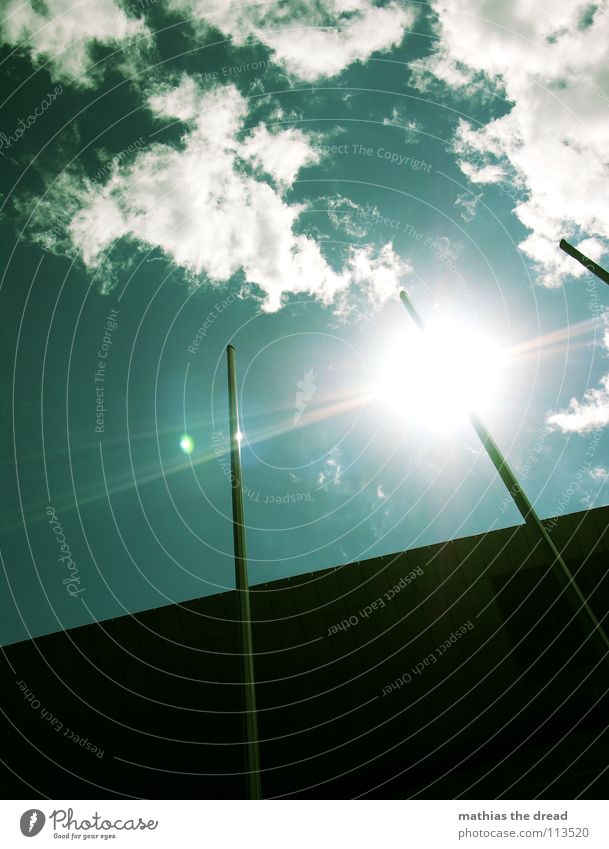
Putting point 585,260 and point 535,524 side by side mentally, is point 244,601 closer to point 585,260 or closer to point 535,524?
point 535,524

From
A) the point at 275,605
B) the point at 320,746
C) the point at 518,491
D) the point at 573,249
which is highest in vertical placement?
the point at 573,249

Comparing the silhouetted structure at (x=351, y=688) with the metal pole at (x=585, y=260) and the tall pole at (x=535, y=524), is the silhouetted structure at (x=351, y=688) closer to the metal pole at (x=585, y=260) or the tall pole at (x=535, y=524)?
the tall pole at (x=535, y=524)

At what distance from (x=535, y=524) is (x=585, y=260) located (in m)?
7.87

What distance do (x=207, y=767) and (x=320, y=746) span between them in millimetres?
3893

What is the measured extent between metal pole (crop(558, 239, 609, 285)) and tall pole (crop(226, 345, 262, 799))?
10.3 meters

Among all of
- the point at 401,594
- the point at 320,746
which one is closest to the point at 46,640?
the point at 320,746

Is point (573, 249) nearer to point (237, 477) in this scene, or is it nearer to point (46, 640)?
point (237, 477)

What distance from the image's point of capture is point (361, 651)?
1552 centimetres

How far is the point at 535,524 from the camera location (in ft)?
31.1

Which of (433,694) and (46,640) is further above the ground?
(46,640)
